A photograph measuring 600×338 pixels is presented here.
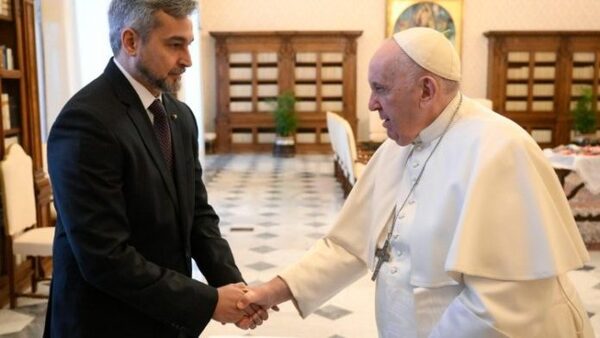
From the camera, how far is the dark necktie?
1.90 meters

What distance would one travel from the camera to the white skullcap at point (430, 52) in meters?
1.64

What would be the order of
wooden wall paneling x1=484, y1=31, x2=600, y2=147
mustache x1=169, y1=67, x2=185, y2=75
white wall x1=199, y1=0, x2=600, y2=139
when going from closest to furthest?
mustache x1=169, y1=67, x2=185, y2=75 < wooden wall paneling x1=484, y1=31, x2=600, y2=147 < white wall x1=199, y1=0, x2=600, y2=139

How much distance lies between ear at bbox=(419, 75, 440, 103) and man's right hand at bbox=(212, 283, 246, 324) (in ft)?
2.86

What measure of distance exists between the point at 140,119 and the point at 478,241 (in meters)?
1.01

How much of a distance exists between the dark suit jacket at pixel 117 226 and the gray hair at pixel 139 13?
0.43ft

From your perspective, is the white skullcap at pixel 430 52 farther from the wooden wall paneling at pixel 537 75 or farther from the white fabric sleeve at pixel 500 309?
the wooden wall paneling at pixel 537 75

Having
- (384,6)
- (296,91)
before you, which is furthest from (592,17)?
(296,91)

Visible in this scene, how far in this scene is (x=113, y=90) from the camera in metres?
1.77

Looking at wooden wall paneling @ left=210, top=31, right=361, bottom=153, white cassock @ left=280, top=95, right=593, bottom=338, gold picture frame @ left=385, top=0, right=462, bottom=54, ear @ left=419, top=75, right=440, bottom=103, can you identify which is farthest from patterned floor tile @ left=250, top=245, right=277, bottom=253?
gold picture frame @ left=385, top=0, right=462, bottom=54

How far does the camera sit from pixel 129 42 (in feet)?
5.86

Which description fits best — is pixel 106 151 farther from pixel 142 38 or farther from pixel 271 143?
pixel 271 143

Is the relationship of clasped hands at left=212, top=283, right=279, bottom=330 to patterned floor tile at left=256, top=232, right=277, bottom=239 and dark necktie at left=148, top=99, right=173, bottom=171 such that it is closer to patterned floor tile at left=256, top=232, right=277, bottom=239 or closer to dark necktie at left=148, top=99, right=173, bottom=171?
dark necktie at left=148, top=99, right=173, bottom=171

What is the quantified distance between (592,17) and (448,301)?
1428 centimetres

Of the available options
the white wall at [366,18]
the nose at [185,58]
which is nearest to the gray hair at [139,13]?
the nose at [185,58]
